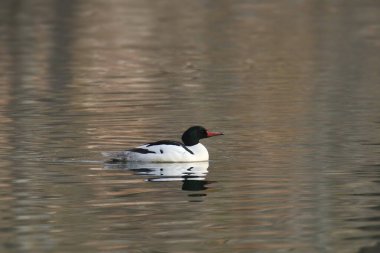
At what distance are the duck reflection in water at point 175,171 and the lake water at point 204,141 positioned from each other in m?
0.03

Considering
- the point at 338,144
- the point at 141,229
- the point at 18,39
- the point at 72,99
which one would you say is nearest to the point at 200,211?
the point at 141,229

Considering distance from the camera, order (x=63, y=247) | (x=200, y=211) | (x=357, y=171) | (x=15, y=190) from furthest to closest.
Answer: (x=357, y=171) < (x=15, y=190) < (x=200, y=211) < (x=63, y=247)

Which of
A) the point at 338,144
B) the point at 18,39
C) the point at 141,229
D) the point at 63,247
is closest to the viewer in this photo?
the point at 63,247

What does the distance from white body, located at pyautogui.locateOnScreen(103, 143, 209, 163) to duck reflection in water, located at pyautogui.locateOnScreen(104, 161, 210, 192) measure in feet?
0.26

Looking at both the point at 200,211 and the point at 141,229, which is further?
the point at 200,211

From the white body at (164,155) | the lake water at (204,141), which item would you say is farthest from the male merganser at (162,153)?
the lake water at (204,141)

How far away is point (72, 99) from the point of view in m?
27.3

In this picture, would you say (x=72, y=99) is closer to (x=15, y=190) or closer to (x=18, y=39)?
(x=15, y=190)

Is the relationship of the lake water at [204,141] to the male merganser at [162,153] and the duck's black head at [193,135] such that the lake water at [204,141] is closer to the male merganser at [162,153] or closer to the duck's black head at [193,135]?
the male merganser at [162,153]

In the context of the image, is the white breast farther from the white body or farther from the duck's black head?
the duck's black head

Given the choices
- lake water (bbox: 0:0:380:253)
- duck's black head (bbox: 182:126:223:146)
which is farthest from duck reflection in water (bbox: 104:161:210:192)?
duck's black head (bbox: 182:126:223:146)

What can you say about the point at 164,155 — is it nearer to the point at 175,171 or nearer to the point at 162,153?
the point at 162,153

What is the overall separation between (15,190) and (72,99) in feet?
34.0

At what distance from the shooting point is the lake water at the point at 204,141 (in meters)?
14.4
